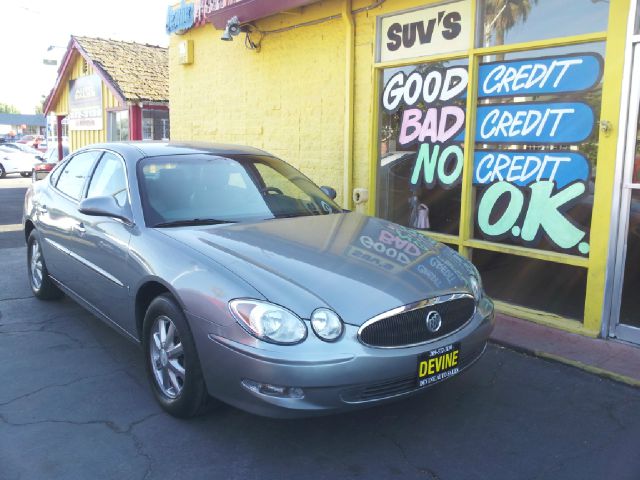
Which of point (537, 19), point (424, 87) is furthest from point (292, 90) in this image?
point (537, 19)

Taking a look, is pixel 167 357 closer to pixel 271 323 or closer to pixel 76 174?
Result: pixel 271 323

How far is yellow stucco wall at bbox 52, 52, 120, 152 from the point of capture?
1639 centimetres

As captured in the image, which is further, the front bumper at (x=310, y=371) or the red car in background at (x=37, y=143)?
the red car in background at (x=37, y=143)

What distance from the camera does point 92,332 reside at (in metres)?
4.91

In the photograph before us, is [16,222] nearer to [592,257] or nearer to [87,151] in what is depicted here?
[87,151]

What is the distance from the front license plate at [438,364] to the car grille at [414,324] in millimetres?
81

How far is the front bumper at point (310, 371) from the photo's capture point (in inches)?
110

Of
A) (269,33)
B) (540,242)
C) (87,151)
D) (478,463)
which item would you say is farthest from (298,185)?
(269,33)

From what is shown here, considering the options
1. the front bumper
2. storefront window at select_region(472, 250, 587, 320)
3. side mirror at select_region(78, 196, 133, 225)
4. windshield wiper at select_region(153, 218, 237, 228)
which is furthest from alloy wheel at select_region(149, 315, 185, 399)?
storefront window at select_region(472, 250, 587, 320)

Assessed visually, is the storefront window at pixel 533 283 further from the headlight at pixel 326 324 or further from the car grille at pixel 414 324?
the headlight at pixel 326 324

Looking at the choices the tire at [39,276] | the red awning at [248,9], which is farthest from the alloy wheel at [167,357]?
the red awning at [248,9]

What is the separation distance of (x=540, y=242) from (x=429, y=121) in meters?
1.85

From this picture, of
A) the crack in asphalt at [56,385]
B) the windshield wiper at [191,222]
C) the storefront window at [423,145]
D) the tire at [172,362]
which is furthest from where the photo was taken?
the storefront window at [423,145]

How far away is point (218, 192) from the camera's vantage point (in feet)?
13.9
